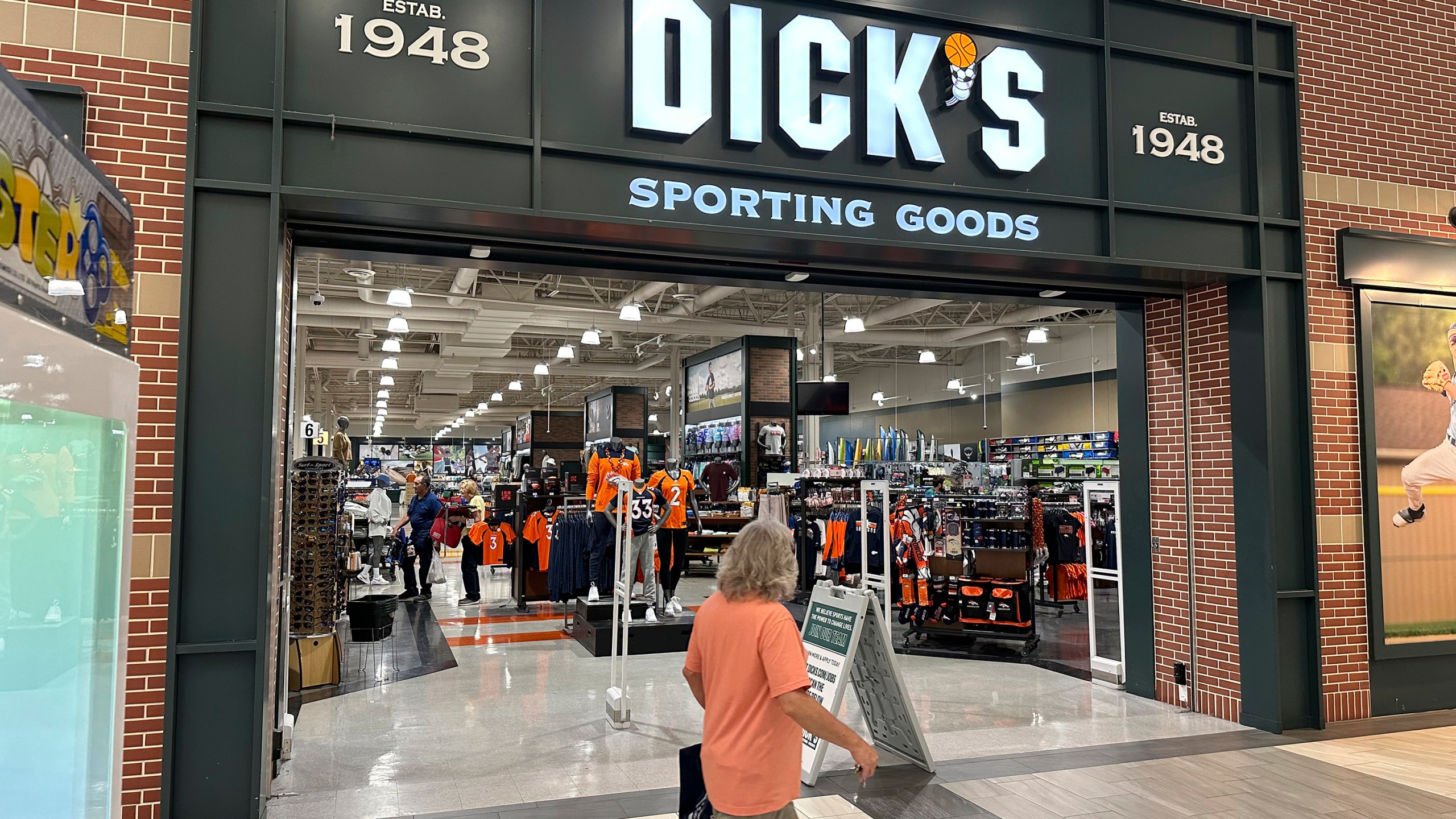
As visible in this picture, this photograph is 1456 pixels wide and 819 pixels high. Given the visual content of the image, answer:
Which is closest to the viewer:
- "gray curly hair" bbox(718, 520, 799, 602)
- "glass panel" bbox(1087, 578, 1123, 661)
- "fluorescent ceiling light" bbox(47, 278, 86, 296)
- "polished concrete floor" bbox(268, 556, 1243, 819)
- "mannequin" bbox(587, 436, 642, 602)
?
"fluorescent ceiling light" bbox(47, 278, 86, 296)

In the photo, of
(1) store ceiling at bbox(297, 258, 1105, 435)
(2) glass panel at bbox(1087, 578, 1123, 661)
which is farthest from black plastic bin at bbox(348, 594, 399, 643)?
(2) glass panel at bbox(1087, 578, 1123, 661)

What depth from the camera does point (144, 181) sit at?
4.06 meters

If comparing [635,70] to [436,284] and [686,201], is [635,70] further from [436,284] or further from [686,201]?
[436,284]

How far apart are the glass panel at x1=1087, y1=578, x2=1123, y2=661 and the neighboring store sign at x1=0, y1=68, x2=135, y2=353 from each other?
22.4 feet

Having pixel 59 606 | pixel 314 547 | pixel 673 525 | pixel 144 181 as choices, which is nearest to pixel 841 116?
pixel 144 181

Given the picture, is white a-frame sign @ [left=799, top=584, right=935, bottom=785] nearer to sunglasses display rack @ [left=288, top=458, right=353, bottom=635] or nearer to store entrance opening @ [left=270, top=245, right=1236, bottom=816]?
store entrance opening @ [left=270, top=245, right=1236, bottom=816]

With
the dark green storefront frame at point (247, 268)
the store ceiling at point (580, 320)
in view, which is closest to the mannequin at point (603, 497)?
the dark green storefront frame at point (247, 268)

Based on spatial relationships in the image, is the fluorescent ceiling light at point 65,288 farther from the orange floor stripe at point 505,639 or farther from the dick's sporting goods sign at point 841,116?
the orange floor stripe at point 505,639

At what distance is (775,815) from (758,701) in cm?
34

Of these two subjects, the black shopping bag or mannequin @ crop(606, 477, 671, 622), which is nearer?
the black shopping bag

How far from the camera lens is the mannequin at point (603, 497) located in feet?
29.7

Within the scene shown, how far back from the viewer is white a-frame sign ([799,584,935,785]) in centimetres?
484

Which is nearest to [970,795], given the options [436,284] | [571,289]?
[571,289]

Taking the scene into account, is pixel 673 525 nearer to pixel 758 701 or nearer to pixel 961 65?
pixel 961 65
